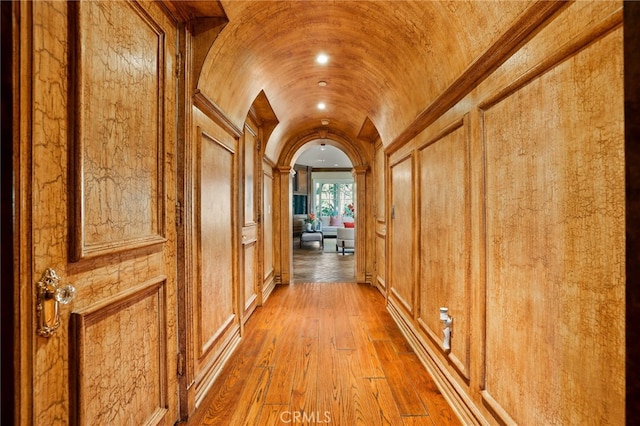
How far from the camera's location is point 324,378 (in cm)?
210

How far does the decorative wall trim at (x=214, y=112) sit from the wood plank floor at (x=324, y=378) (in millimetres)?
1788

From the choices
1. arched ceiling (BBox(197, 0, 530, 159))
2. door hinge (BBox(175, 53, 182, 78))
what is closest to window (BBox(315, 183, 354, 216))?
arched ceiling (BBox(197, 0, 530, 159))

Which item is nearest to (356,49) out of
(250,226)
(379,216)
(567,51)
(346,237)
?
(567,51)

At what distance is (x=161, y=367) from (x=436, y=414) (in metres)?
1.49

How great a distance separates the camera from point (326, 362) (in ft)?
7.64

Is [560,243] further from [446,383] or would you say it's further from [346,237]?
[346,237]

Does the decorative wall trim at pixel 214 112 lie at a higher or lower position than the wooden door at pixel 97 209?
higher

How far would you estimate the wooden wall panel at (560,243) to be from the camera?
33.3 inches

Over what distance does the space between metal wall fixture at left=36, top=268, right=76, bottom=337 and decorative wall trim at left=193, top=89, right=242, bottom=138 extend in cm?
123

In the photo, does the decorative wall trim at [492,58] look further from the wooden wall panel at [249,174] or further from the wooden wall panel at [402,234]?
the wooden wall panel at [249,174]

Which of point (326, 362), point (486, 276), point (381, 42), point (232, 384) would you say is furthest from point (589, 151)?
point (232, 384)

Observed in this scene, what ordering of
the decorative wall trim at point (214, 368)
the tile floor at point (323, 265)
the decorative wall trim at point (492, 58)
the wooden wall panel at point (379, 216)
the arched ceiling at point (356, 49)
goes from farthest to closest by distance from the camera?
1. the tile floor at point (323, 265)
2. the wooden wall panel at point (379, 216)
3. the decorative wall trim at point (214, 368)
4. the arched ceiling at point (356, 49)
5. the decorative wall trim at point (492, 58)

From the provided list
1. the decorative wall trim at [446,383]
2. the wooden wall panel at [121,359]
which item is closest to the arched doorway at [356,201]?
the decorative wall trim at [446,383]

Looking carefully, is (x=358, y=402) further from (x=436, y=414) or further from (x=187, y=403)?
(x=187, y=403)
